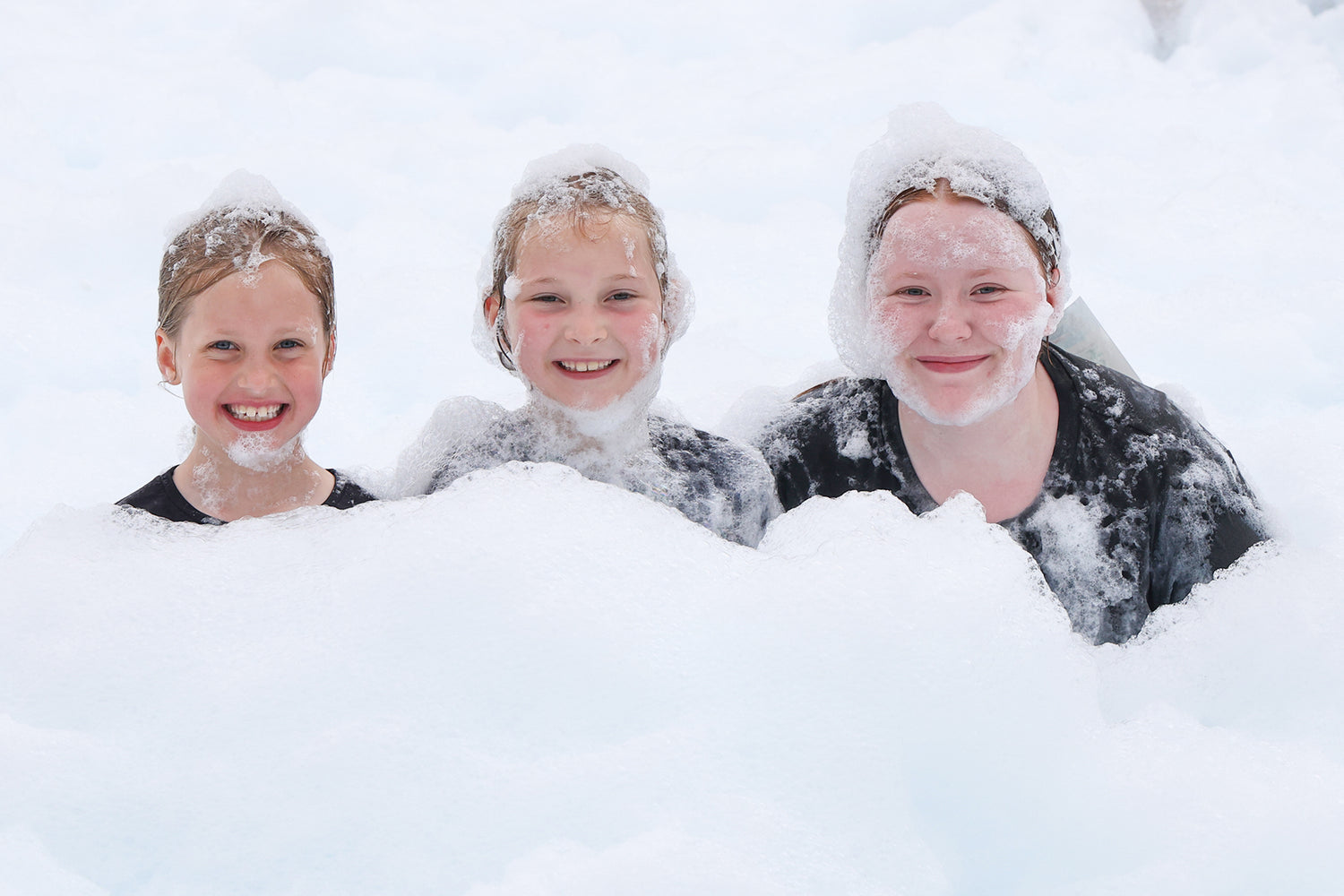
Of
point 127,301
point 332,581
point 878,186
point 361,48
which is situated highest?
point 361,48

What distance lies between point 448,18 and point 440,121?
3.62ft

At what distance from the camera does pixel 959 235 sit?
209 centimetres

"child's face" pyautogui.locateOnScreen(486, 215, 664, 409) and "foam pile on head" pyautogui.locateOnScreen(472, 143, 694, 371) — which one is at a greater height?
"foam pile on head" pyautogui.locateOnScreen(472, 143, 694, 371)

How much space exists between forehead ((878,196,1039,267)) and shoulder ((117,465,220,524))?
57.7 inches

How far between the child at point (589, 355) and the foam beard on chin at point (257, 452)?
0.87 feet

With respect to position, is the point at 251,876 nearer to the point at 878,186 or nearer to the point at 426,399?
the point at 878,186

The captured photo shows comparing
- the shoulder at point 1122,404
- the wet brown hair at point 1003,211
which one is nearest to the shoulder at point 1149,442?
the shoulder at point 1122,404

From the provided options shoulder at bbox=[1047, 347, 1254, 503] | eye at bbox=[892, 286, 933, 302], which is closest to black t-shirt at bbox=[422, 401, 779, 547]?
eye at bbox=[892, 286, 933, 302]

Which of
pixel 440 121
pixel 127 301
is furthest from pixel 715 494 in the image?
pixel 440 121

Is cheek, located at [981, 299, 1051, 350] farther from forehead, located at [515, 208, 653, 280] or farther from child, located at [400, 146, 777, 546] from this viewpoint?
forehead, located at [515, 208, 653, 280]

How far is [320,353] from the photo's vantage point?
219cm

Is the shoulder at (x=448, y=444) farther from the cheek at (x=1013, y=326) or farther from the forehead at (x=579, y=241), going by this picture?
the cheek at (x=1013, y=326)

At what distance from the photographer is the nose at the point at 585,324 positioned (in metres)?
2.11

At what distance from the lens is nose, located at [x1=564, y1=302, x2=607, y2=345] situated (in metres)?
2.11
